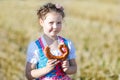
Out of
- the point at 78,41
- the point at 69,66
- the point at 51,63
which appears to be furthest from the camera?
the point at 78,41

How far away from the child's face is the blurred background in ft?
0.90

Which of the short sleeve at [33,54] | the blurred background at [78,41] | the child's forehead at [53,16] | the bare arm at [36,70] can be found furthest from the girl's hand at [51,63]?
the blurred background at [78,41]

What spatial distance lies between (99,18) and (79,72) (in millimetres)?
13271

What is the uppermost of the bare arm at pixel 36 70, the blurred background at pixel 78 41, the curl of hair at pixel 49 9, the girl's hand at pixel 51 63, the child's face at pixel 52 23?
the curl of hair at pixel 49 9

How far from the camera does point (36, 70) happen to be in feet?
18.7

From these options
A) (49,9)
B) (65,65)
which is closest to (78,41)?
(49,9)

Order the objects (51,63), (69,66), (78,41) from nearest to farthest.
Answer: (51,63), (69,66), (78,41)

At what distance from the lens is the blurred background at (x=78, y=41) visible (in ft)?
27.4

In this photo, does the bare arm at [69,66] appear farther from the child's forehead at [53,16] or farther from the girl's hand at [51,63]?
the child's forehead at [53,16]

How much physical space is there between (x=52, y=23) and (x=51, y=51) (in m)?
0.22

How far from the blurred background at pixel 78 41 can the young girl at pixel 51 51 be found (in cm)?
25

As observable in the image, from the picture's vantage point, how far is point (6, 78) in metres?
8.05

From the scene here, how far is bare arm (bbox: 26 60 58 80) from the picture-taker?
5598mm

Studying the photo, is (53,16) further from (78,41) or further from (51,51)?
(78,41)
